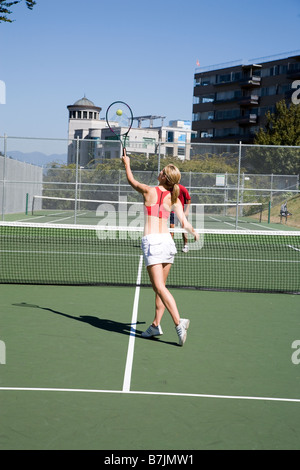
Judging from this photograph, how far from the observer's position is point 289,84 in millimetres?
68750

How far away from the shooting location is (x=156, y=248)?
5691mm

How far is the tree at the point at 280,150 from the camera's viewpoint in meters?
37.8

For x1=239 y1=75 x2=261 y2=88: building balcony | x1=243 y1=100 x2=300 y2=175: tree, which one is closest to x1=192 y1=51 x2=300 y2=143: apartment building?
x1=239 y1=75 x2=261 y2=88: building balcony

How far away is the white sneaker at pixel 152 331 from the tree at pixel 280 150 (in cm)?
2314

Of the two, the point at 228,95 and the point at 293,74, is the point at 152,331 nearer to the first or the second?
the point at 293,74

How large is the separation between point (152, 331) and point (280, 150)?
34.8 meters

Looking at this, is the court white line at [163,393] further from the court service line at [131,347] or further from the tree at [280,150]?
the tree at [280,150]

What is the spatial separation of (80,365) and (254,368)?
4.75 ft

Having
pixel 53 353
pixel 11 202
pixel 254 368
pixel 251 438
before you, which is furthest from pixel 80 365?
pixel 11 202

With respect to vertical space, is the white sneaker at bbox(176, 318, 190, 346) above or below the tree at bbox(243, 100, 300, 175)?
below

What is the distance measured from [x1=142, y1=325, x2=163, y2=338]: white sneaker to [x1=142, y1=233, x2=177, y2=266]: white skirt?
2.29 feet

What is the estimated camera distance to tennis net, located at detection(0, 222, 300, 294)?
9990 millimetres

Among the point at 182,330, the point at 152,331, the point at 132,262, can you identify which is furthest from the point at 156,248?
the point at 132,262

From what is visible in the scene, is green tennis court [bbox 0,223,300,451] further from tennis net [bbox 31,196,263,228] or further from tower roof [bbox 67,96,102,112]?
tower roof [bbox 67,96,102,112]
